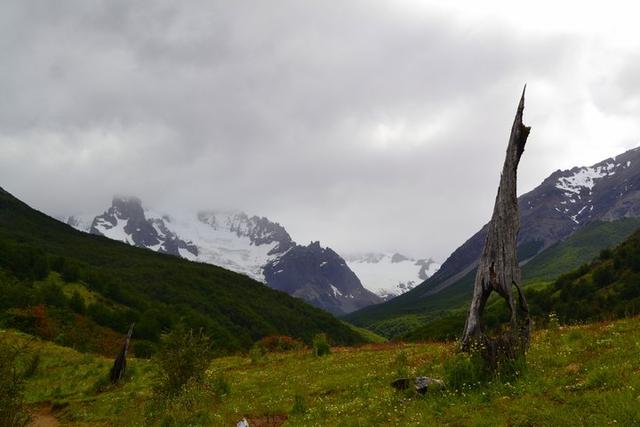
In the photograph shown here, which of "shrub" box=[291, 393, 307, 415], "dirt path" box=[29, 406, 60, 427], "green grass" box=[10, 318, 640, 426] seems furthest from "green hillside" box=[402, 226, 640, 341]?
"shrub" box=[291, 393, 307, 415]

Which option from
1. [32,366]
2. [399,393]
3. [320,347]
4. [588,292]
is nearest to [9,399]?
[399,393]

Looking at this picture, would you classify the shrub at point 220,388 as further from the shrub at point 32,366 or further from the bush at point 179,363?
the shrub at point 32,366

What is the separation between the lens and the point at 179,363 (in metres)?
26.0

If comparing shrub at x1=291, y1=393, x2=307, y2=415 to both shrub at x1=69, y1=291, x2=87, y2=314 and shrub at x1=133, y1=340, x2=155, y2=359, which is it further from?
shrub at x1=69, y1=291, x2=87, y2=314

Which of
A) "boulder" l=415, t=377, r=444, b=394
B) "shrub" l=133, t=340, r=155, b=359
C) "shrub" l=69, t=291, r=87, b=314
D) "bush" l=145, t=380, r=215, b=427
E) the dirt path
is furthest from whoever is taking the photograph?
"shrub" l=69, t=291, r=87, b=314

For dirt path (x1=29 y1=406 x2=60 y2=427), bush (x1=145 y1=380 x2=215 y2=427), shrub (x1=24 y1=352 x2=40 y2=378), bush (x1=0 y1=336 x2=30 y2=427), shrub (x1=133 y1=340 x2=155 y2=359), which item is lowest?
shrub (x1=133 y1=340 x2=155 y2=359)

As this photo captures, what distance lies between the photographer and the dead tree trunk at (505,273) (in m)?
17.6

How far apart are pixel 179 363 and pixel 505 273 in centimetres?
1755

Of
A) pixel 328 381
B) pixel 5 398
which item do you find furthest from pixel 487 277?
pixel 5 398

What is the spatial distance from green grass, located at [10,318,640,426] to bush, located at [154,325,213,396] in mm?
1777

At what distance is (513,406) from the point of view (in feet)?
45.5

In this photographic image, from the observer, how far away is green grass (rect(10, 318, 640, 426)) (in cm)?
1305

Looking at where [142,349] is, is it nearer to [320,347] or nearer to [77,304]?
[77,304]

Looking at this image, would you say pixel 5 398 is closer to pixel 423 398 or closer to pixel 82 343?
pixel 423 398
